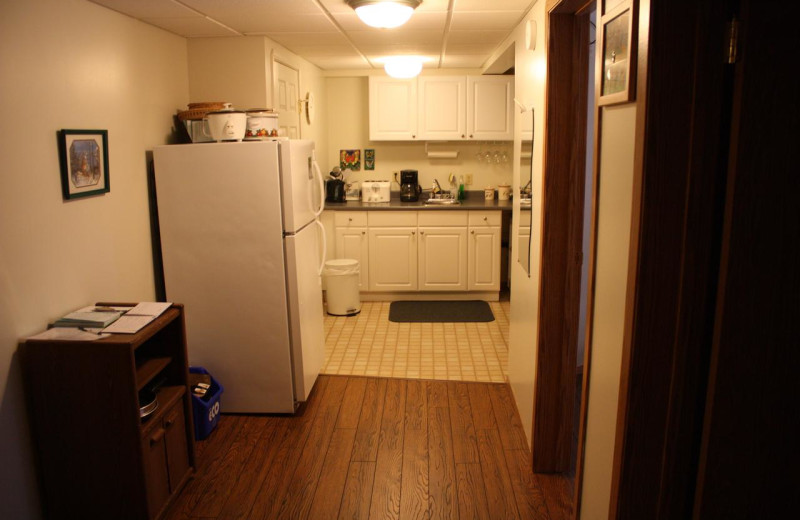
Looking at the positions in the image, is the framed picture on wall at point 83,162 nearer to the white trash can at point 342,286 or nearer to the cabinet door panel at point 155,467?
the cabinet door panel at point 155,467

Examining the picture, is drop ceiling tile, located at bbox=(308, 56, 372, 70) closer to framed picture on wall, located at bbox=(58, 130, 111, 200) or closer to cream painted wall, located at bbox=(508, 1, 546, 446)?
cream painted wall, located at bbox=(508, 1, 546, 446)

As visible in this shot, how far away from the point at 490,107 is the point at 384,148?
1.17 meters

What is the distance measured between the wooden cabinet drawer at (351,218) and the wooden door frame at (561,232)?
300 centimetres

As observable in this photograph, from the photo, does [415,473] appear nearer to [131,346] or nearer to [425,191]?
[131,346]

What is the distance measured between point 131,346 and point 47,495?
27.1 inches

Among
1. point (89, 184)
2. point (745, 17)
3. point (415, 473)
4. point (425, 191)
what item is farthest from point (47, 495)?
point (425, 191)

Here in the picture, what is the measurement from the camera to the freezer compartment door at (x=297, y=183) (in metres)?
3.05

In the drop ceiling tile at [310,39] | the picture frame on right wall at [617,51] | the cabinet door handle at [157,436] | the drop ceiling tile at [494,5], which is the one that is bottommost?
the cabinet door handle at [157,436]

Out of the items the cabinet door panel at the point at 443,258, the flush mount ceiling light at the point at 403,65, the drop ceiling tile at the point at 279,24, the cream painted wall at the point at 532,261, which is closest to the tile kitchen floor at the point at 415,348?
the cabinet door panel at the point at 443,258

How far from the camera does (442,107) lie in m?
5.56

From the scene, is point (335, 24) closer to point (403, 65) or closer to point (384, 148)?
point (403, 65)

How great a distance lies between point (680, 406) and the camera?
1368 mm

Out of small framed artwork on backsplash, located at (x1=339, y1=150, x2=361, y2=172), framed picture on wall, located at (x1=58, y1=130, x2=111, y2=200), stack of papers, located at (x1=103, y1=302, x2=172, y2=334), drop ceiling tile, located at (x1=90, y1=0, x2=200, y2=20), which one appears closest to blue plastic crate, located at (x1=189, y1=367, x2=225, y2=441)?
stack of papers, located at (x1=103, y1=302, x2=172, y2=334)

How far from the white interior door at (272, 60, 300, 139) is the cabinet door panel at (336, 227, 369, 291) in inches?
44.8
